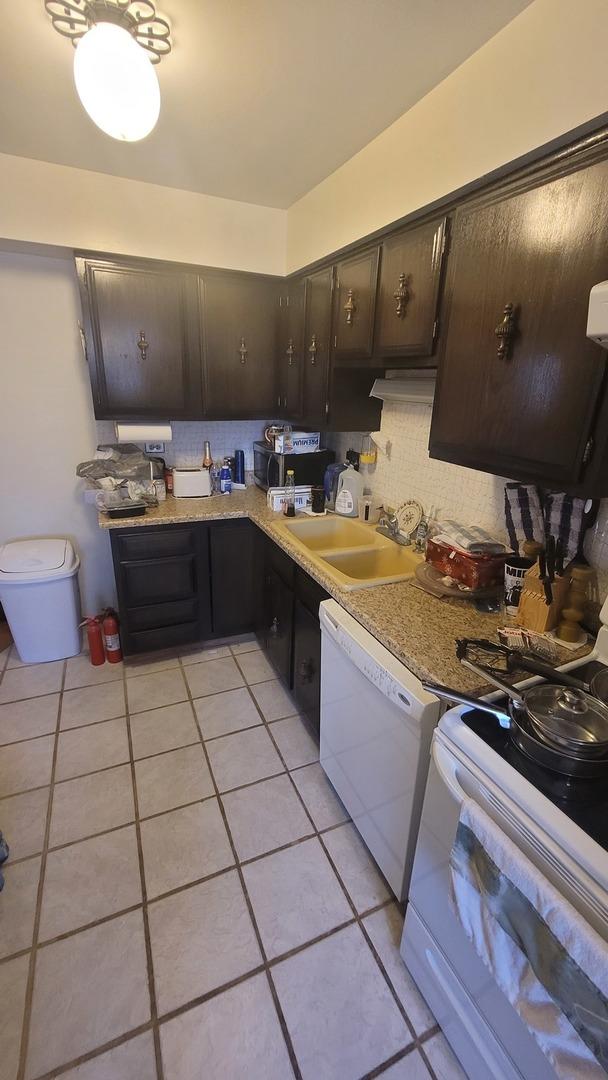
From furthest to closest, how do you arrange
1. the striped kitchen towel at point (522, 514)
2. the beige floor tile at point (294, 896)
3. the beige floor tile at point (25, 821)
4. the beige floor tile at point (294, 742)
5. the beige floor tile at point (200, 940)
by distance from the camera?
the beige floor tile at point (294, 742), the beige floor tile at point (25, 821), the striped kitchen towel at point (522, 514), the beige floor tile at point (294, 896), the beige floor tile at point (200, 940)

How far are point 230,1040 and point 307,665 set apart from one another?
112 centimetres

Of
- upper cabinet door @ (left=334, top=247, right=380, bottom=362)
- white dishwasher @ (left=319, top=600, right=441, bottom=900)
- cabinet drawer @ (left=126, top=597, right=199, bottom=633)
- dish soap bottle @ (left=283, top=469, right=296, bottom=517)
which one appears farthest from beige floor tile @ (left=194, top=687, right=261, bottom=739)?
upper cabinet door @ (left=334, top=247, right=380, bottom=362)

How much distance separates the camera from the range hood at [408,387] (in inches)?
69.8

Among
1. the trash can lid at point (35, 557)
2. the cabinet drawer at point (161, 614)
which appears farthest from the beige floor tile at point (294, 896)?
the trash can lid at point (35, 557)

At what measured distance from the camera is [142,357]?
2.30 metres

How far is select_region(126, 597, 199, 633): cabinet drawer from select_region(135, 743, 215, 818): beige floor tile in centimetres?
77

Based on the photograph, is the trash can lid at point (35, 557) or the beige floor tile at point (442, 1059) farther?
the trash can lid at point (35, 557)

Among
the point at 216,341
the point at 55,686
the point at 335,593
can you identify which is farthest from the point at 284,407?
the point at 55,686

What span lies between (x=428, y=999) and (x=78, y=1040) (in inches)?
35.7

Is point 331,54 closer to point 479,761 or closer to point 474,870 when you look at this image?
point 479,761

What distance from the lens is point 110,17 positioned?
45.0 inches

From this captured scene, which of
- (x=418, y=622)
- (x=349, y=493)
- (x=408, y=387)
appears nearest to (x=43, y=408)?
(x=349, y=493)

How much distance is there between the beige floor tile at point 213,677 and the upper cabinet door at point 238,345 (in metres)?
1.48

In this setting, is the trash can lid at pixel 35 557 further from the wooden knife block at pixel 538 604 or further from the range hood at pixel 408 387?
the wooden knife block at pixel 538 604
